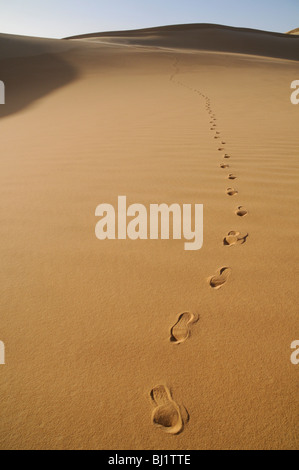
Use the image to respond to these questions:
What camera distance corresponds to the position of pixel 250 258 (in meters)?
1.56

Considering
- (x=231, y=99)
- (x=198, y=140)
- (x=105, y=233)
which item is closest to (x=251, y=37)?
(x=231, y=99)

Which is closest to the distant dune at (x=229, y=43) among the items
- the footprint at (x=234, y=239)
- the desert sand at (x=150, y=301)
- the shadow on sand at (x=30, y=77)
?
the shadow on sand at (x=30, y=77)

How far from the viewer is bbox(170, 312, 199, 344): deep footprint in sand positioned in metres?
1.13

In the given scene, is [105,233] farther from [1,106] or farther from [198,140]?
[1,106]

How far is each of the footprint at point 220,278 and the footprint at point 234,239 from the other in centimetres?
25

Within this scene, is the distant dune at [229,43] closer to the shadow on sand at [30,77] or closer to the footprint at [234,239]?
the shadow on sand at [30,77]

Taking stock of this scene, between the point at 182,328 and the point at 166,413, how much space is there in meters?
0.33

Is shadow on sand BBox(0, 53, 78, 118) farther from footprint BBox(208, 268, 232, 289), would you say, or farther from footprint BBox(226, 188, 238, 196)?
footprint BBox(208, 268, 232, 289)

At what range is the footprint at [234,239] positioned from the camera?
170cm

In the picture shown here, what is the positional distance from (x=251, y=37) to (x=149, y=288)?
2733 cm

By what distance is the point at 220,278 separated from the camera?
1.45 meters

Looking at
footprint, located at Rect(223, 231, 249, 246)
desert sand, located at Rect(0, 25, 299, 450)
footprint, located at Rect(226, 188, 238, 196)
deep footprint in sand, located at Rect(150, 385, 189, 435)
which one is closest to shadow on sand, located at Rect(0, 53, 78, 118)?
desert sand, located at Rect(0, 25, 299, 450)

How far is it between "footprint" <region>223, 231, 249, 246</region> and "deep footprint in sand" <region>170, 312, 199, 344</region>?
602 millimetres

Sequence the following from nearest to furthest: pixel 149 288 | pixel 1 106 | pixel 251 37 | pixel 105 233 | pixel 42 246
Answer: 1. pixel 149 288
2. pixel 42 246
3. pixel 105 233
4. pixel 1 106
5. pixel 251 37
